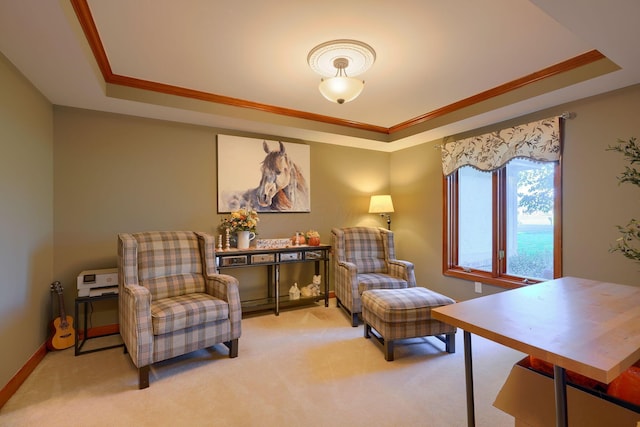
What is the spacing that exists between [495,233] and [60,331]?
4.53 metres

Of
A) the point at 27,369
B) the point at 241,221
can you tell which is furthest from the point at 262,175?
the point at 27,369

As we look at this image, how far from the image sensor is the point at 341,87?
2.22m

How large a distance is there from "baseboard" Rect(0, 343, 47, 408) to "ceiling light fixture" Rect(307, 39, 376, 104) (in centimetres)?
294

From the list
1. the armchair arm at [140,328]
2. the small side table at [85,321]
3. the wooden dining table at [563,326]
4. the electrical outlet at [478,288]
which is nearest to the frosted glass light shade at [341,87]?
the wooden dining table at [563,326]

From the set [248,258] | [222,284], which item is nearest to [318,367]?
[222,284]

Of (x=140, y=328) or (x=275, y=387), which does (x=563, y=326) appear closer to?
(x=275, y=387)

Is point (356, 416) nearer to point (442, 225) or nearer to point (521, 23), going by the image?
point (521, 23)

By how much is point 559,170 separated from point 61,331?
4.86 meters

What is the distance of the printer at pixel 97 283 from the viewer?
259cm

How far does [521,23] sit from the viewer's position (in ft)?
6.41

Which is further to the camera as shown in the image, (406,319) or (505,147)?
(505,147)

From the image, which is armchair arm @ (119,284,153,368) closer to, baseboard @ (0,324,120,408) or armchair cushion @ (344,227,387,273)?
baseboard @ (0,324,120,408)

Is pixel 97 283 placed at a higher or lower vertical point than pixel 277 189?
lower

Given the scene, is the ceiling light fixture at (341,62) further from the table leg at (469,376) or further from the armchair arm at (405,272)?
the armchair arm at (405,272)
